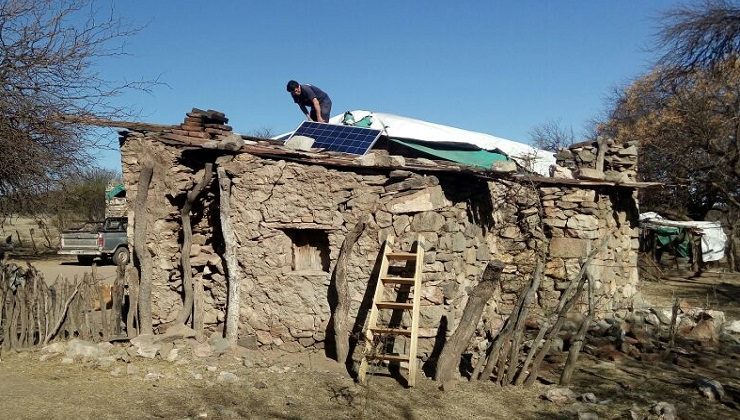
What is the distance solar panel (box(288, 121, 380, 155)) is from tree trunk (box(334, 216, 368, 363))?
1.25m

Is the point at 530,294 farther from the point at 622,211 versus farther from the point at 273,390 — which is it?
the point at 622,211

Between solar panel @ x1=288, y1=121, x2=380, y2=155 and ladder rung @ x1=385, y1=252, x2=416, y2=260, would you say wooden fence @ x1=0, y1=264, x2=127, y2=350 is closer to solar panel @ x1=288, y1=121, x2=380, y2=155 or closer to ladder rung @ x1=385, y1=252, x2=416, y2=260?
solar panel @ x1=288, y1=121, x2=380, y2=155

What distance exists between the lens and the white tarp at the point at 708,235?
69.5 feet

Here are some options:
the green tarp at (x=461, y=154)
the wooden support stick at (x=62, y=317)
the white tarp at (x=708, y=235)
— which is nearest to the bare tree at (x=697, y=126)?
the white tarp at (x=708, y=235)

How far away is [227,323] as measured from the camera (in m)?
8.18

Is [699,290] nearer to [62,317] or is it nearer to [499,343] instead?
[499,343]

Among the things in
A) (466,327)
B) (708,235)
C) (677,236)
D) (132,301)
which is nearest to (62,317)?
(132,301)

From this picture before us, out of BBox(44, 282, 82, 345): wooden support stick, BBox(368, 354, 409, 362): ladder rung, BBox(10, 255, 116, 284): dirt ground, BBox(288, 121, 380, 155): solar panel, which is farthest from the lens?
BBox(10, 255, 116, 284): dirt ground

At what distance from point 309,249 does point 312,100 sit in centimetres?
305

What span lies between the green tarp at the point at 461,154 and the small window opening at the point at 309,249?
261 cm

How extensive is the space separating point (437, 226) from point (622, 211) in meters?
4.90

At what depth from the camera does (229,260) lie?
320 inches

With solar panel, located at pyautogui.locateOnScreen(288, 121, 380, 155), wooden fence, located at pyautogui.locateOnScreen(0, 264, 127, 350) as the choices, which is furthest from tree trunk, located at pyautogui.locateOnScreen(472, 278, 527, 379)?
wooden fence, located at pyautogui.locateOnScreen(0, 264, 127, 350)

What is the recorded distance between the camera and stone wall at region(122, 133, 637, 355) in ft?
26.6
